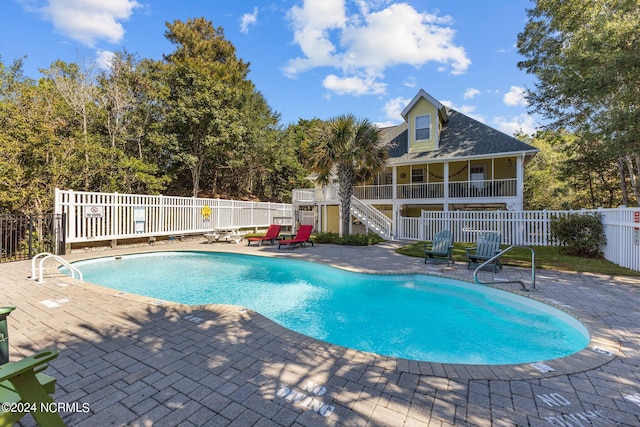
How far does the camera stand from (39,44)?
16375 mm

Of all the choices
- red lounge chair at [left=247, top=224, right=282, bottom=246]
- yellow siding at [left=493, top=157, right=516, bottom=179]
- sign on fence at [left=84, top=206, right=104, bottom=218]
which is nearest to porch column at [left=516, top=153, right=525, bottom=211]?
yellow siding at [left=493, top=157, right=516, bottom=179]

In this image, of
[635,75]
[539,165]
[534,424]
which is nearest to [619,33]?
[635,75]

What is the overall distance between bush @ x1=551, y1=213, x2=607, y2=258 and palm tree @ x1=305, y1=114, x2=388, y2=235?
7.76 meters

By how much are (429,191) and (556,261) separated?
940 centimetres

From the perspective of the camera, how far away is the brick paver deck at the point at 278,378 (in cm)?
238

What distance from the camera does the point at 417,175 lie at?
2036 centimetres

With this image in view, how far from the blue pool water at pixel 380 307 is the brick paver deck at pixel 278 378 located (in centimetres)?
99

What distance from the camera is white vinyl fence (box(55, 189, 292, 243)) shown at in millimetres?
11633

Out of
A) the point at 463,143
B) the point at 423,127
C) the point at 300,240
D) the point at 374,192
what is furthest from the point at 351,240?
the point at 463,143

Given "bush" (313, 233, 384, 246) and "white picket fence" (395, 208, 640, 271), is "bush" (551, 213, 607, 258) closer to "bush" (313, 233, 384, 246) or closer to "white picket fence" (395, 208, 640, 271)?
"white picket fence" (395, 208, 640, 271)

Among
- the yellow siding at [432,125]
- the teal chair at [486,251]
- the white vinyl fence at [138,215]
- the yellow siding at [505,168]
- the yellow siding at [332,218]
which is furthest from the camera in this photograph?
the yellow siding at [332,218]

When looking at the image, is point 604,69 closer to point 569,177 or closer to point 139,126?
point 569,177

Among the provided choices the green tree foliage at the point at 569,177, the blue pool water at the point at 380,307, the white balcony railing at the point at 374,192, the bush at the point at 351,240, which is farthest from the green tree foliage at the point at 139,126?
the green tree foliage at the point at 569,177

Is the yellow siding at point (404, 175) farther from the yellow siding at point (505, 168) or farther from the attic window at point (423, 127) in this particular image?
the yellow siding at point (505, 168)
